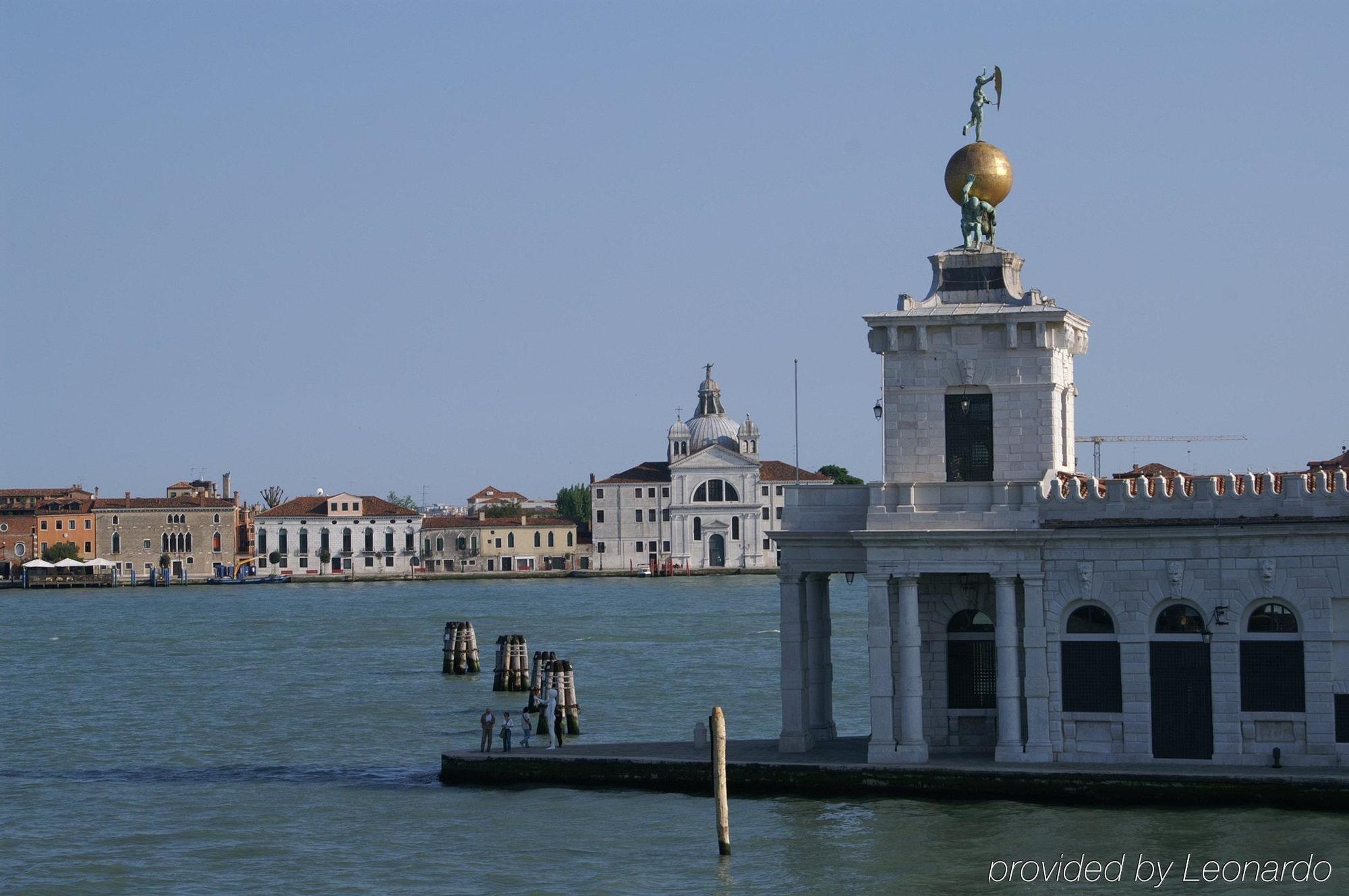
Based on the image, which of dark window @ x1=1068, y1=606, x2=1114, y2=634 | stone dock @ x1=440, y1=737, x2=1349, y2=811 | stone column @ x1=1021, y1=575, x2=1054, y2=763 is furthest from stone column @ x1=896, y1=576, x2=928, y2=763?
Answer: dark window @ x1=1068, y1=606, x2=1114, y2=634

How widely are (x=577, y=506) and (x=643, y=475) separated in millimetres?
30571

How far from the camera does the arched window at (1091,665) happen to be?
28.8 meters

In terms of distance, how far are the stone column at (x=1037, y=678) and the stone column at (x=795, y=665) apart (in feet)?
11.8

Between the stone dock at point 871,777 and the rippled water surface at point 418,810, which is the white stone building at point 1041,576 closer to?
the stone dock at point 871,777

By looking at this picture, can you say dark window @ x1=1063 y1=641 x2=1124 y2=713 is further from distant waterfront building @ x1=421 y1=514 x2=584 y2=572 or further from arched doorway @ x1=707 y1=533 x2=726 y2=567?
distant waterfront building @ x1=421 y1=514 x2=584 y2=572

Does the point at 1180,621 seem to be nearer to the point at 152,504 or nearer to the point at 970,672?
the point at 970,672

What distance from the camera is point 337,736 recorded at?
45219mm

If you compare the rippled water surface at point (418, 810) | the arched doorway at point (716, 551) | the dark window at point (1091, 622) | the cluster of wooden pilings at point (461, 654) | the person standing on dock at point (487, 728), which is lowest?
the rippled water surface at point (418, 810)

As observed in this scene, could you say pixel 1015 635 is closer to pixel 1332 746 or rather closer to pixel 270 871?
pixel 1332 746

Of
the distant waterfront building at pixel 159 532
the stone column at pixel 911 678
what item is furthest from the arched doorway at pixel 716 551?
the stone column at pixel 911 678

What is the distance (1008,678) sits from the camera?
94.7 ft

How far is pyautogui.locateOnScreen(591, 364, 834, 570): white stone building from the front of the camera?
159 metres

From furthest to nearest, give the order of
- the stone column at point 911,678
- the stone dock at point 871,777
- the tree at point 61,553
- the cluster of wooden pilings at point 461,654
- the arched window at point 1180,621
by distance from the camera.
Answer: the tree at point 61,553
the cluster of wooden pilings at point 461,654
the stone column at point 911,678
the arched window at point 1180,621
the stone dock at point 871,777

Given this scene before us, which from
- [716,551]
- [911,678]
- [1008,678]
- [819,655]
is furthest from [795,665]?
[716,551]
